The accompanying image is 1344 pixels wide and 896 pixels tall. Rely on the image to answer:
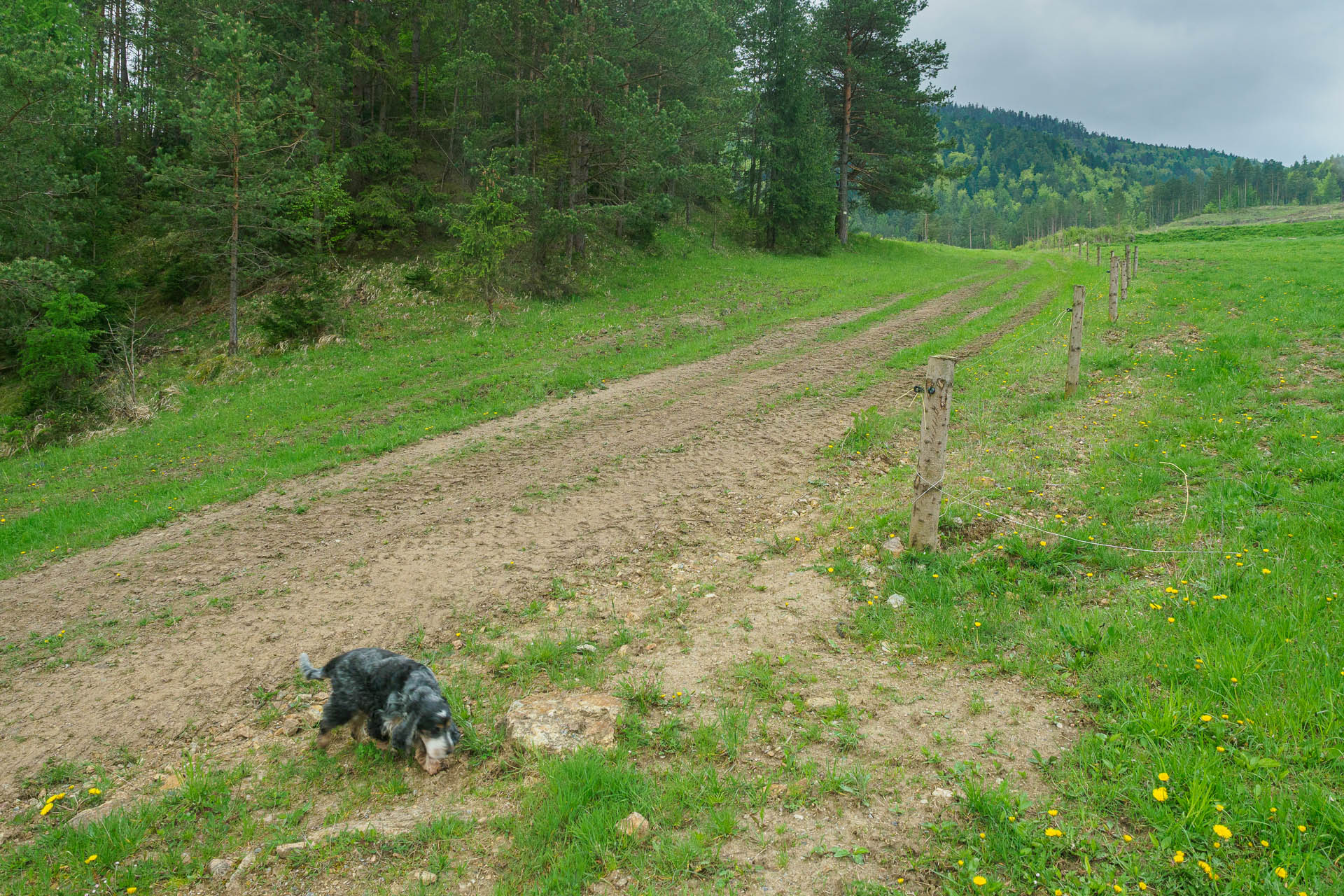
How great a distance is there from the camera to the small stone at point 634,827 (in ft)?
11.1

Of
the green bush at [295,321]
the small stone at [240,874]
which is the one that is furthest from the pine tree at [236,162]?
the small stone at [240,874]

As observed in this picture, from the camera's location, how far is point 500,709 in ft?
15.0

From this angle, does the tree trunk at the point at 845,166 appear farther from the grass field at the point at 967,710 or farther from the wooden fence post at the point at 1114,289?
the grass field at the point at 967,710

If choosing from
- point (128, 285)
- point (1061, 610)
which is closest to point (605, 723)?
point (1061, 610)

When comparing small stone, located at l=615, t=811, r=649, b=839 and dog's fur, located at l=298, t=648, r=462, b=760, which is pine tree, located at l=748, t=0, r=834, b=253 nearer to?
dog's fur, located at l=298, t=648, r=462, b=760

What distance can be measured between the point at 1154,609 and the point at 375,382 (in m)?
14.2

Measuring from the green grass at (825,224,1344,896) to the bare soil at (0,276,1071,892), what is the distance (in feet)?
1.04

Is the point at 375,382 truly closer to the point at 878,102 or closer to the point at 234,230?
the point at 234,230

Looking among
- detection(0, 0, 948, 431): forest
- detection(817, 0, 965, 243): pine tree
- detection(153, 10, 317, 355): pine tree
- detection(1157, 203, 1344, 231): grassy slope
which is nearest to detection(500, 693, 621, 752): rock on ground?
detection(0, 0, 948, 431): forest

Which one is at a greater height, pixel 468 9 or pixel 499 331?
pixel 468 9

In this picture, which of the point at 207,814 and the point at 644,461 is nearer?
the point at 207,814

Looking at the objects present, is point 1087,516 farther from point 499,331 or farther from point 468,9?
point 468,9

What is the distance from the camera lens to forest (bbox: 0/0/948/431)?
1775 cm

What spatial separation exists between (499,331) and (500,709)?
48.1ft
